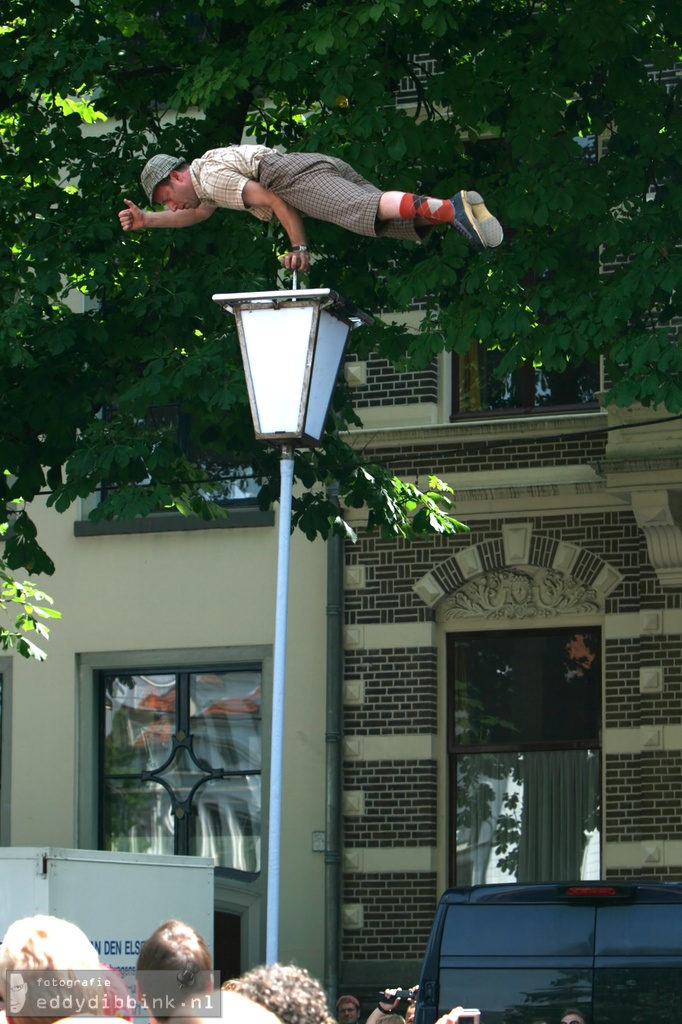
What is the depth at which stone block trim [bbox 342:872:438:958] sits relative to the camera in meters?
15.3

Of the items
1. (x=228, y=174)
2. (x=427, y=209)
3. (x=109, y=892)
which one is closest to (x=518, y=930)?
(x=109, y=892)

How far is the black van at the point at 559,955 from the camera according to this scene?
30.4 ft

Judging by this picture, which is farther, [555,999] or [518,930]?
[518,930]

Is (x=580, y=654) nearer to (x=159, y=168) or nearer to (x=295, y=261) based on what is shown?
(x=159, y=168)

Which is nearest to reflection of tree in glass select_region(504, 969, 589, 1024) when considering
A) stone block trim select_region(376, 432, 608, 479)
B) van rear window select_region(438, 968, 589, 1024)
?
van rear window select_region(438, 968, 589, 1024)

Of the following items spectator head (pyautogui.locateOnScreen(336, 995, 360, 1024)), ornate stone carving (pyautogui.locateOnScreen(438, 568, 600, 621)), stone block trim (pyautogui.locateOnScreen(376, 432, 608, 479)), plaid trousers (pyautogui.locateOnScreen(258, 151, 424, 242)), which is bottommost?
spectator head (pyautogui.locateOnScreen(336, 995, 360, 1024))

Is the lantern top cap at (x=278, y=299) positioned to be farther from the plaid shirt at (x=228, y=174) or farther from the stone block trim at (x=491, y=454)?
the stone block trim at (x=491, y=454)

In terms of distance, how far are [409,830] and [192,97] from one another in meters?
7.09

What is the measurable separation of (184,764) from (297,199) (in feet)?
29.9

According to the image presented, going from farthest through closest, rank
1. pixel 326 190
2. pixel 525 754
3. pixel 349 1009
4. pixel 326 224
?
pixel 525 754, pixel 349 1009, pixel 326 224, pixel 326 190

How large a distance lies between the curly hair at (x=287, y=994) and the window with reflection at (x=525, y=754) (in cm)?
1111

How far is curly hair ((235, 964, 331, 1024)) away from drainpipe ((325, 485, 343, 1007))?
431 inches

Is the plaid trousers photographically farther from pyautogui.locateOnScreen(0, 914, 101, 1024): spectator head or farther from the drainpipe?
the drainpipe

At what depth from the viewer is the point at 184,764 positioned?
55.6 ft
